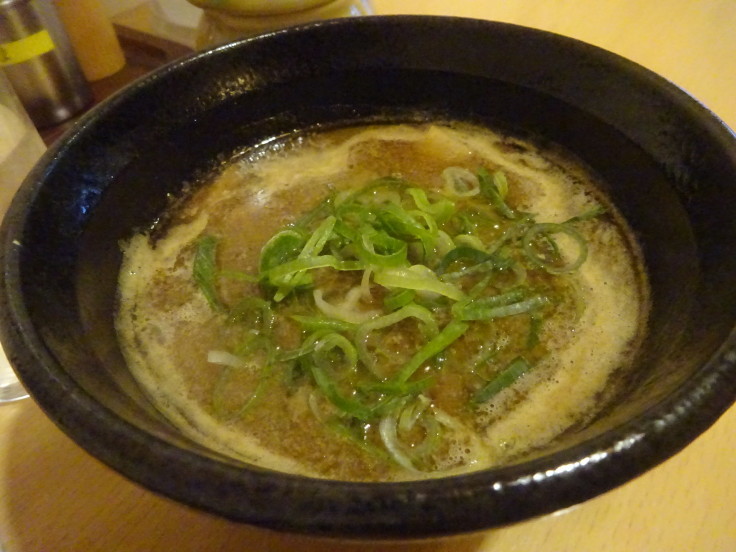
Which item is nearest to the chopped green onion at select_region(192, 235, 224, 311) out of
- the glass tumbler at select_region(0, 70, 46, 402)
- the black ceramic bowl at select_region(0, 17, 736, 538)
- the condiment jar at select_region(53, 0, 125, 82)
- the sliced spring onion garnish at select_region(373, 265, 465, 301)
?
the black ceramic bowl at select_region(0, 17, 736, 538)

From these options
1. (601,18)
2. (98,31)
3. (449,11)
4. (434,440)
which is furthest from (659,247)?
(98,31)

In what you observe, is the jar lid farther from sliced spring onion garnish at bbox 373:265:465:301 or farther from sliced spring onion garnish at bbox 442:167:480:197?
sliced spring onion garnish at bbox 373:265:465:301

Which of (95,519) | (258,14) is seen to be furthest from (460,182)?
(95,519)

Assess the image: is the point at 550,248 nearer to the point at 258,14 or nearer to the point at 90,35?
the point at 258,14

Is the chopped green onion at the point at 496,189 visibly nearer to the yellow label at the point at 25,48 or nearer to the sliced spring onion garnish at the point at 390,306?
the sliced spring onion garnish at the point at 390,306

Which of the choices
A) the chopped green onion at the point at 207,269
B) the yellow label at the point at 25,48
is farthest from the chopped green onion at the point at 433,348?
the yellow label at the point at 25,48

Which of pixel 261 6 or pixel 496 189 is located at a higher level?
pixel 261 6
